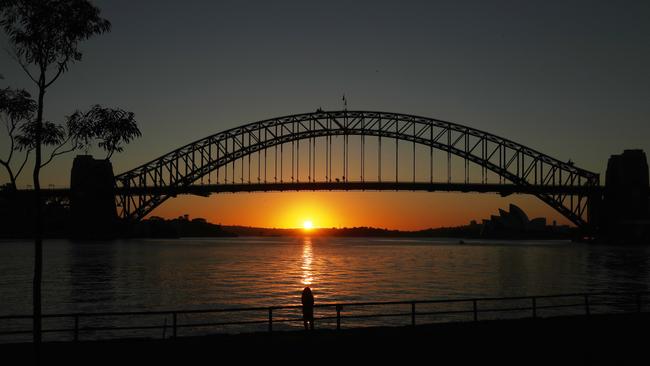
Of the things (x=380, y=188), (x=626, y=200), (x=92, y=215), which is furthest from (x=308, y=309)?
(x=92, y=215)

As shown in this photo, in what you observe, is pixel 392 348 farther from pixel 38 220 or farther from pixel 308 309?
pixel 38 220

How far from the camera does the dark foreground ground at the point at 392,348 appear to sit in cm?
1703

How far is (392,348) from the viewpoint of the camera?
18734mm

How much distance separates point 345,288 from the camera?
5641cm

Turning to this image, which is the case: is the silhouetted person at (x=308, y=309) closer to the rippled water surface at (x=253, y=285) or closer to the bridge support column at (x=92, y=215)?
the rippled water surface at (x=253, y=285)

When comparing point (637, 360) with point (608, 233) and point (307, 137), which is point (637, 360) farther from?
point (608, 233)

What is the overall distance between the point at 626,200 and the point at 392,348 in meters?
125

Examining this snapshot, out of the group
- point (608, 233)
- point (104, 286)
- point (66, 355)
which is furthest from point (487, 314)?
point (608, 233)

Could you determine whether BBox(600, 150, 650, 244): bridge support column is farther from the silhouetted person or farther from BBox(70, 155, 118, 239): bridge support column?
the silhouetted person

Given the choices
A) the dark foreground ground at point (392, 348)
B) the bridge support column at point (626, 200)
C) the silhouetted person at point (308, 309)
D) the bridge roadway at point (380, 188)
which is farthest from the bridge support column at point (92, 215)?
the dark foreground ground at point (392, 348)

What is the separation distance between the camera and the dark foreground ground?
17.0 metres

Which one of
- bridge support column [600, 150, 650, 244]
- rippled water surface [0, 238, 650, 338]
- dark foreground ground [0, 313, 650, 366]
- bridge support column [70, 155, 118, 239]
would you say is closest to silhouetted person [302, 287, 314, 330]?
dark foreground ground [0, 313, 650, 366]

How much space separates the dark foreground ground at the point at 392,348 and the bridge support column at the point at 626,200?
117982mm

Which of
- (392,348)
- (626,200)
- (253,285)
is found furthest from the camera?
(626,200)
